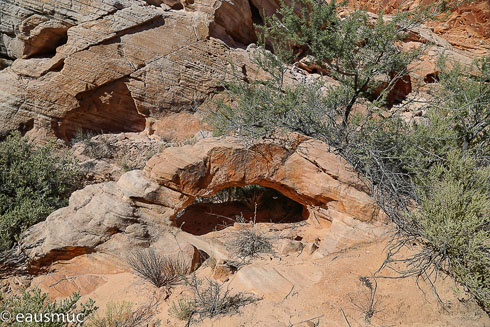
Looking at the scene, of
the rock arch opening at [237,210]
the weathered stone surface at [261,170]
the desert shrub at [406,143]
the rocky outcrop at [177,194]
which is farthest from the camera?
the rock arch opening at [237,210]

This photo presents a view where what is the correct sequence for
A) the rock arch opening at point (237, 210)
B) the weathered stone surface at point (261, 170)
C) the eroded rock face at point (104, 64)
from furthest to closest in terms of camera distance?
the eroded rock face at point (104, 64) → the rock arch opening at point (237, 210) → the weathered stone surface at point (261, 170)

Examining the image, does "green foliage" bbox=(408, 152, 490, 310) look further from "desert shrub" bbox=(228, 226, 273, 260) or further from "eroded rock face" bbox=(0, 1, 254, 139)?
"eroded rock face" bbox=(0, 1, 254, 139)

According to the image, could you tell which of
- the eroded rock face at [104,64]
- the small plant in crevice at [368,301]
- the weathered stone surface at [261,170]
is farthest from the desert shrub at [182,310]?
the eroded rock face at [104,64]

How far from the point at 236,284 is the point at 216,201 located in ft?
8.74

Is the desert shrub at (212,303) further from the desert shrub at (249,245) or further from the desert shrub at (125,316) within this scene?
the desert shrub at (249,245)

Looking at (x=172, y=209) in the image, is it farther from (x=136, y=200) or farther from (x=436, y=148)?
(x=436, y=148)

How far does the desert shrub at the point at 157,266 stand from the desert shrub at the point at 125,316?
291mm

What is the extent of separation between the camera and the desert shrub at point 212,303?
3.05 metres

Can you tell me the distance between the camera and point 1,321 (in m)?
2.56

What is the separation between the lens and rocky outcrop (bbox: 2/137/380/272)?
3.95m

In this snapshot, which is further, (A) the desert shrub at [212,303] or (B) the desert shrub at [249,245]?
(B) the desert shrub at [249,245]

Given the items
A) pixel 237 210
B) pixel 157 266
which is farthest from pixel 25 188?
pixel 237 210

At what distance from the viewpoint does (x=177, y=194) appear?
13.9ft

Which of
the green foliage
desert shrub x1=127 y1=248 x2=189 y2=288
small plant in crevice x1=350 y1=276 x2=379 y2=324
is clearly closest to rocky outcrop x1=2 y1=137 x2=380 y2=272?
desert shrub x1=127 y1=248 x2=189 y2=288
